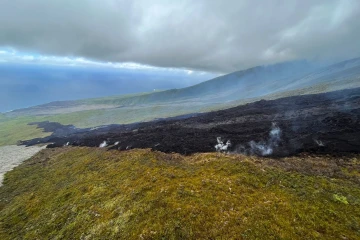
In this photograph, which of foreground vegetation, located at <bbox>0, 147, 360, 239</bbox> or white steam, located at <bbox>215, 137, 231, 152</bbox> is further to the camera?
white steam, located at <bbox>215, 137, 231, 152</bbox>

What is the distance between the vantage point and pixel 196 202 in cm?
1480

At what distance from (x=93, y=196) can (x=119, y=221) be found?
20.2 ft

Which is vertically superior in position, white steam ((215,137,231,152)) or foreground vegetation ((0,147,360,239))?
white steam ((215,137,231,152))

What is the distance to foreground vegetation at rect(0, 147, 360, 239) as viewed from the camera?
484 inches

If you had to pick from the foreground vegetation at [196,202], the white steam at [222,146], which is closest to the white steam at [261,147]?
the white steam at [222,146]

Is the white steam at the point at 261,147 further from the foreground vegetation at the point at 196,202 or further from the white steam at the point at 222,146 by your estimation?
the foreground vegetation at the point at 196,202

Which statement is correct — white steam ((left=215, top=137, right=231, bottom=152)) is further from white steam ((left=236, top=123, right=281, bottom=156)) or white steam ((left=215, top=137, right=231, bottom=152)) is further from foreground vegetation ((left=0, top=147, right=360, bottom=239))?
foreground vegetation ((left=0, top=147, right=360, bottom=239))

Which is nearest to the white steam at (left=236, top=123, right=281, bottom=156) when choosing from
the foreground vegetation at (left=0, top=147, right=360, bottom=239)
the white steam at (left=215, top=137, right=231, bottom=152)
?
the white steam at (left=215, top=137, right=231, bottom=152)

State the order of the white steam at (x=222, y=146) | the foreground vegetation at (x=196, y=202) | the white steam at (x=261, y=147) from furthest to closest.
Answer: the white steam at (x=222, y=146) → the white steam at (x=261, y=147) → the foreground vegetation at (x=196, y=202)

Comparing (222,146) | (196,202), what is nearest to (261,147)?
(222,146)

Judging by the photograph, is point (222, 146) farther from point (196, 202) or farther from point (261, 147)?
point (196, 202)

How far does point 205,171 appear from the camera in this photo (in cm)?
2011

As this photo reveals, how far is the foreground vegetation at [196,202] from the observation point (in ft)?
40.3

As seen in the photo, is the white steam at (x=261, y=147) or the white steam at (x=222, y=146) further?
the white steam at (x=222, y=146)
